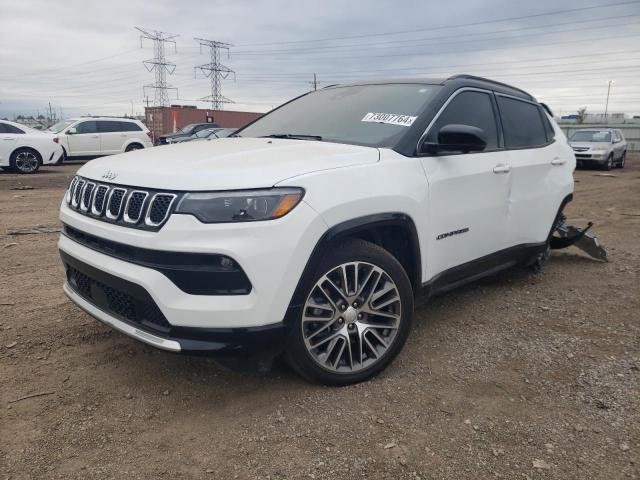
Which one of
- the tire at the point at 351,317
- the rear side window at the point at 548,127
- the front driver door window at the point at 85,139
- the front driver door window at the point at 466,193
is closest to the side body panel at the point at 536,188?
the rear side window at the point at 548,127

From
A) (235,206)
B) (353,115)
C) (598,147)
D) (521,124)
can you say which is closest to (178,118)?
(598,147)

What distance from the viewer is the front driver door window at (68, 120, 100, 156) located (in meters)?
17.1

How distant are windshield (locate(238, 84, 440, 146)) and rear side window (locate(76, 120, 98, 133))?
49.9 ft

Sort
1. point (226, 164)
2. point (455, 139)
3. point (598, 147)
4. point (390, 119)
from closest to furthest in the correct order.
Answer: point (226, 164) < point (455, 139) < point (390, 119) < point (598, 147)

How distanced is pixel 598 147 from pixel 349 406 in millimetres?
18382

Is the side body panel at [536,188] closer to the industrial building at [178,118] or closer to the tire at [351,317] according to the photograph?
the tire at [351,317]

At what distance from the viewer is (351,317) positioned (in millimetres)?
2762

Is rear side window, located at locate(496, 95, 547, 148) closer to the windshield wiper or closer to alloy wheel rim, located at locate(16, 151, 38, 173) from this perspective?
the windshield wiper

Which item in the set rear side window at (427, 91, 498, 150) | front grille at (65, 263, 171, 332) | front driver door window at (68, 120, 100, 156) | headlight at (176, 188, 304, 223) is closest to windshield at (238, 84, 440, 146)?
rear side window at (427, 91, 498, 150)

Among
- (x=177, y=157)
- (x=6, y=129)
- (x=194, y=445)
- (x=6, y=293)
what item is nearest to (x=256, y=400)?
(x=194, y=445)

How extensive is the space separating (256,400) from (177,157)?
1361mm

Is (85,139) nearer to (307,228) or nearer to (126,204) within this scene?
(126,204)

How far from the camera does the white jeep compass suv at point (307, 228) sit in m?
2.31

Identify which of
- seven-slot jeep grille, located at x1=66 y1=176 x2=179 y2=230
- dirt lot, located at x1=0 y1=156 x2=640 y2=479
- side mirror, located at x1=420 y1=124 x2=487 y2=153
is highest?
side mirror, located at x1=420 y1=124 x2=487 y2=153
